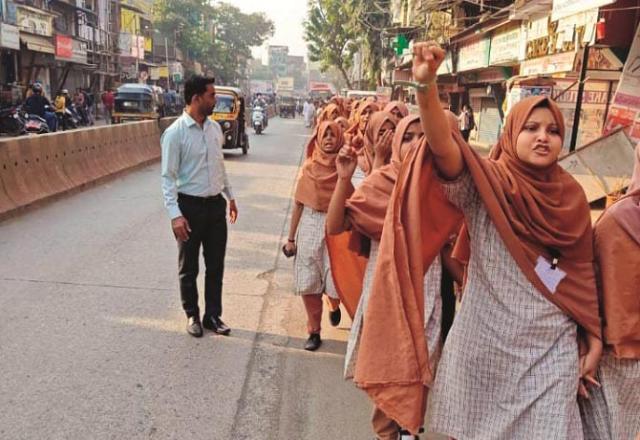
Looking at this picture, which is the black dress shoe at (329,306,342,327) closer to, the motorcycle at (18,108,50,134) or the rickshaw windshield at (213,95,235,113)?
the rickshaw windshield at (213,95,235,113)

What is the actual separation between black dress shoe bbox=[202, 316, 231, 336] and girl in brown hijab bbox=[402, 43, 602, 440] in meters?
2.41

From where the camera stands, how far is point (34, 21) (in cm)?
2589

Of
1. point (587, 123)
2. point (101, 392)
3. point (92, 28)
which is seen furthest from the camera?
point (92, 28)

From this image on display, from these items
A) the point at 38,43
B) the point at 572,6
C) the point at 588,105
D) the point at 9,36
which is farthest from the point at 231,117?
the point at 38,43

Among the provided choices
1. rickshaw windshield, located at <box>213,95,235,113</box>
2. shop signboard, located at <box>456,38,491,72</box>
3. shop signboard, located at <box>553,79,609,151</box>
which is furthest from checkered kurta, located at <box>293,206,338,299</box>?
rickshaw windshield, located at <box>213,95,235,113</box>

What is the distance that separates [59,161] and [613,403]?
905 centimetres

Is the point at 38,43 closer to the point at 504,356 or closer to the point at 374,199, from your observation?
the point at 374,199

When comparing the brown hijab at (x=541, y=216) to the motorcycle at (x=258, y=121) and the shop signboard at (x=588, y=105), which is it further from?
the motorcycle at (x=258, y=121)

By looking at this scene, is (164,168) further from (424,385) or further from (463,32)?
(463,32)

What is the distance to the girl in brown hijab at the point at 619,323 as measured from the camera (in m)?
2.04

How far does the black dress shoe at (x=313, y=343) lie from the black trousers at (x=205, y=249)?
0.68 m

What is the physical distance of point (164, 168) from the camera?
13.0ft

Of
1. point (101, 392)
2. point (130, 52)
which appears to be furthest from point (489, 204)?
point (130, 52)

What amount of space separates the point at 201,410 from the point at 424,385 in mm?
1501
